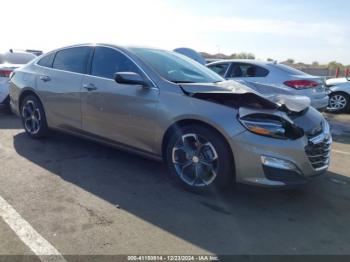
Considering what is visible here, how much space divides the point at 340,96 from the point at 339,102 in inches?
7.4

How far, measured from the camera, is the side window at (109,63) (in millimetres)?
4602

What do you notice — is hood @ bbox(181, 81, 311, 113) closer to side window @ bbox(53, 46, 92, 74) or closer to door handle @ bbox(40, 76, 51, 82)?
side window @ bbox(53, 46, 92, 74)

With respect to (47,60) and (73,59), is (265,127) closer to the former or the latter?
(73,59)

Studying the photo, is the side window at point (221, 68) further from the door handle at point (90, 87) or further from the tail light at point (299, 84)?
the door handle at point (90, 87)

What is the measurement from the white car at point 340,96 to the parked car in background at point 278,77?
2590mm

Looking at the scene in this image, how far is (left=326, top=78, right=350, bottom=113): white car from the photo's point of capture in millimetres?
10984

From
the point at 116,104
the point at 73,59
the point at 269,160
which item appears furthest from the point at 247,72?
the point at 269,160

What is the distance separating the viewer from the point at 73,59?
531 centimetres

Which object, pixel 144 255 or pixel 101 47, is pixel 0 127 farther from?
pixel 144 255

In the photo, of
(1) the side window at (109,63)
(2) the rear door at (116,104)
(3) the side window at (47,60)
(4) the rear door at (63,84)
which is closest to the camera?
(2) the rear door at (116,104)

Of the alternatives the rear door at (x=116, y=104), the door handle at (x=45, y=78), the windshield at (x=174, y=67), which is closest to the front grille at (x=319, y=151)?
the windshield at (x=174, y=67)

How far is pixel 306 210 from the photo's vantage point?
3.78m

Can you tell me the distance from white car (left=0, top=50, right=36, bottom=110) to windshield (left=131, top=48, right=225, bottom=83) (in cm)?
435

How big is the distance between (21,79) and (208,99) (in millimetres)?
3581
